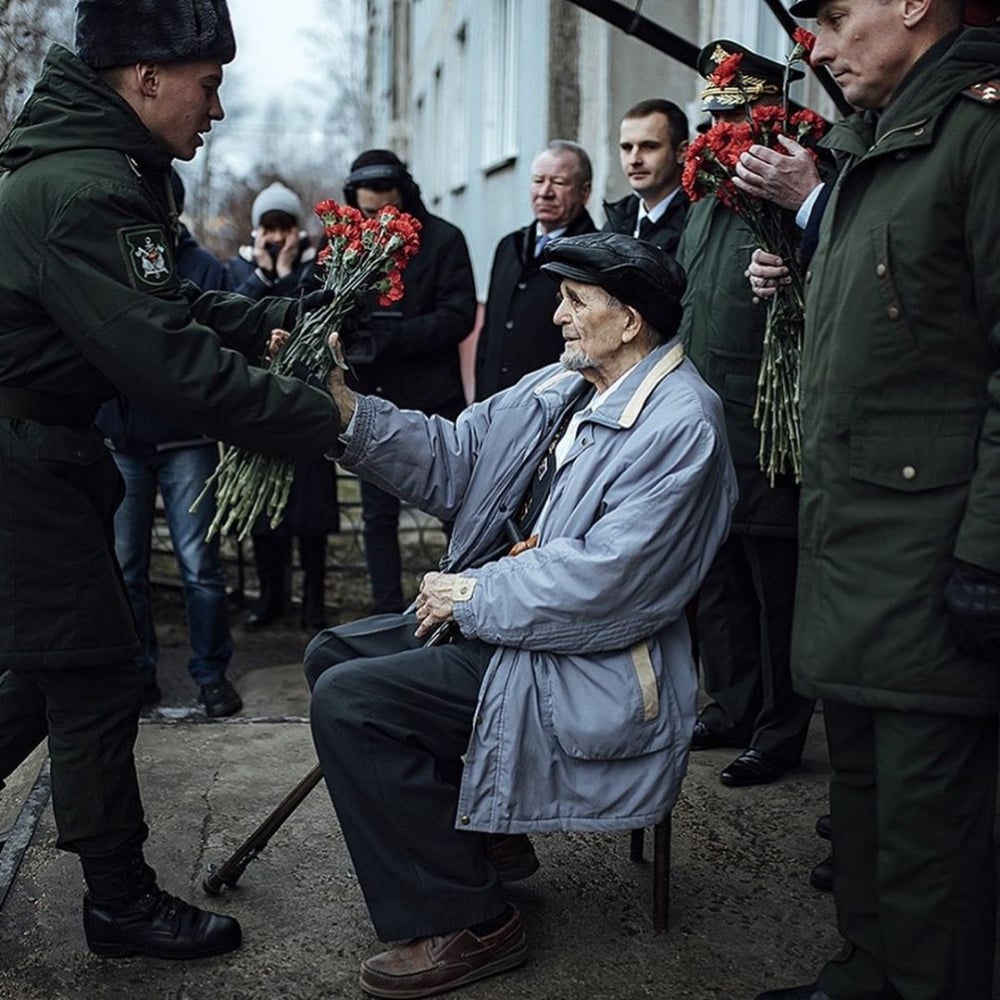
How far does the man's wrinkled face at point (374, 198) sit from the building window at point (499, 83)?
5813mm

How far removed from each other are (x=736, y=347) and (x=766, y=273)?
45 centimetres

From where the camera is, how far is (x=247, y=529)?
3.22 meters

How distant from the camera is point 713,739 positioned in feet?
14.9

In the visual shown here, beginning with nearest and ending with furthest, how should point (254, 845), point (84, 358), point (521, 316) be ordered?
point (84, 358) → point (254, 845) → point (521, 316)

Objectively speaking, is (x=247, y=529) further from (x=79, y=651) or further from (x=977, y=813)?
(x=977, y=813)

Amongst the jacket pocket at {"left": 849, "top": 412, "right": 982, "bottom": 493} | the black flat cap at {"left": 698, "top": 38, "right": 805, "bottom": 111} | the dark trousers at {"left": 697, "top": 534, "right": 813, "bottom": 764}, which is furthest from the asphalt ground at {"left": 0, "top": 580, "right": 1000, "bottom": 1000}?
the black flat cap at {"left": 698, "top": 38, "right": 805, "bottom": 111}

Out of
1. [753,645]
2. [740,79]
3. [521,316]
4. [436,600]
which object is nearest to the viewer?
[436,600]

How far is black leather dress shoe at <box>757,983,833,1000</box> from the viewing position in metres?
2.83

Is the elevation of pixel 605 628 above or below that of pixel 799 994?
above

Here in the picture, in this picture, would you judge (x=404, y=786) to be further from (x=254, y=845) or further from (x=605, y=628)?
(x=254, y=845)

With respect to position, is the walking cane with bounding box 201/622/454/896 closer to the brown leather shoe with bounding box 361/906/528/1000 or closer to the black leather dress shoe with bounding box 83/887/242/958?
the black leather dress shoe with bounding box 83/887/242/958

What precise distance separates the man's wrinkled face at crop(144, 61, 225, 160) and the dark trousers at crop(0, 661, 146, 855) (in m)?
1.21

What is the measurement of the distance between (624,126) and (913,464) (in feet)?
9.32

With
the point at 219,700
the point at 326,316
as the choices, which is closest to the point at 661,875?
the point at 326,316
